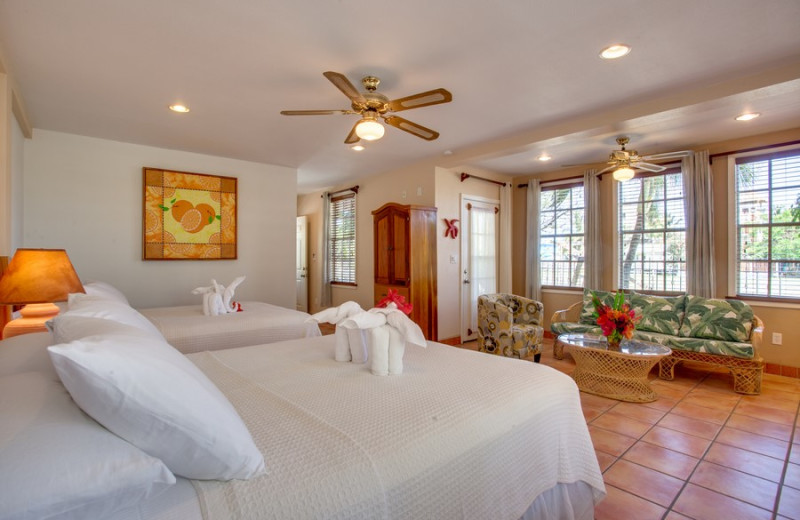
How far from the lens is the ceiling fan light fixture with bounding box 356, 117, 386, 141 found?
8.86 ft

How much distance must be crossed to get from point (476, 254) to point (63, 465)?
5.33 m

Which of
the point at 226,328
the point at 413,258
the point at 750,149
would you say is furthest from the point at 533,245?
the point at 226,328

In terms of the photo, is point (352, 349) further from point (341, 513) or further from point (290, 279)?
point (290, 279)

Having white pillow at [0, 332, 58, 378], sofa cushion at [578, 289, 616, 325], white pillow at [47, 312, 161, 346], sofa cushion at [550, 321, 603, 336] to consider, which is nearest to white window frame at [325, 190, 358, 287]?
sofa cushion at [550, 321, 603, 336]

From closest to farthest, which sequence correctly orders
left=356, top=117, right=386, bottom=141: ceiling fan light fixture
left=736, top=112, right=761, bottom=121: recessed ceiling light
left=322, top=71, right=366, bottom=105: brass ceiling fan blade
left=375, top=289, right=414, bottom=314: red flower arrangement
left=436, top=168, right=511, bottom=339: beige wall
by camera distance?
left=375, top=289, right=414, bottom=314: red flower arrangement < left=322, top=71, right=366, bottom=105: brass ceiling fan blade < left=356, top=117, right=386, bottom=141: ceiling fan light fixture < left=736, top=112, right=761, bottom=121: recessed ceiling light < left=436, top=168, right=511, bottom=339: beige wall

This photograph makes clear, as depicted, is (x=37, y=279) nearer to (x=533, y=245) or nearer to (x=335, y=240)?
(x=335, y=240)

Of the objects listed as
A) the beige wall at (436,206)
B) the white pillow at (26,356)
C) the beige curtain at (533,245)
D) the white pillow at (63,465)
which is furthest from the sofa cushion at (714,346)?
the white pillow at (26,356)

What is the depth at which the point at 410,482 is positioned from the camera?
3.35ft

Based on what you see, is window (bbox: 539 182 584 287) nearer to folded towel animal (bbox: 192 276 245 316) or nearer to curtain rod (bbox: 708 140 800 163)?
curtain rod (bbox: 708 140 800 163)

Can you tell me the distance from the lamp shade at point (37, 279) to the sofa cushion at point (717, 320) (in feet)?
16.9

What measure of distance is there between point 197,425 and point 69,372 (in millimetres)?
266

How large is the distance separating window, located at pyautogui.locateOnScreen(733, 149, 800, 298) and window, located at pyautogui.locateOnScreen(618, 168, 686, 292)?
0.54 m

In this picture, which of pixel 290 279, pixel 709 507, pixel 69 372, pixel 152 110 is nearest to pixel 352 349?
pixel 69 372

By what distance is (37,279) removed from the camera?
1.88m
